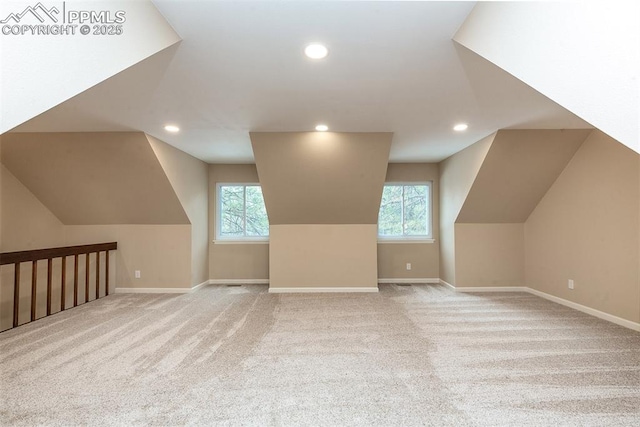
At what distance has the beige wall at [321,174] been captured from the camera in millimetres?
3562

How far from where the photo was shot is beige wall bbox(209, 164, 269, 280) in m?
5.14

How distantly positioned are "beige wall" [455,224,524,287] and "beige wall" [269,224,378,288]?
4.68 feet

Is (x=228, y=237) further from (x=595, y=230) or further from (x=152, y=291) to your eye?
(x=595, y=230)

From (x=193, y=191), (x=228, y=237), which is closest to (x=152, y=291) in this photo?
(x=228, y=237)

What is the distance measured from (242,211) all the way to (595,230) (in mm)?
5057

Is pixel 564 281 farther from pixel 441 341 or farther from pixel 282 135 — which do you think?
pixel 282 135

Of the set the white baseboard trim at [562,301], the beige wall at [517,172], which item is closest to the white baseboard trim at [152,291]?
the white baseboard trim at [562,301]

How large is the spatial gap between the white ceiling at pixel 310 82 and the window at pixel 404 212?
164cm

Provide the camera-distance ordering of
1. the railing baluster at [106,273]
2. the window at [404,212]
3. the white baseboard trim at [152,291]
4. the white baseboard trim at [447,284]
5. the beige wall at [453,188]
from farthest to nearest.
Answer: the window at [404,212]
the white baseboard trim at [447,284]
the white baseboard trim at [152,291]
the railing baluster at [106,273]
the beige wall at [453,188]

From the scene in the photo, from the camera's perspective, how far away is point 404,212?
527 centimetres

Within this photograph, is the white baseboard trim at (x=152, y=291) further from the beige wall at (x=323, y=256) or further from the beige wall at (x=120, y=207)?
the beige wall at (x=323, y=256)

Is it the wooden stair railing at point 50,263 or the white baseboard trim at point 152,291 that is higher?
the wooden stair railing at point 50,263

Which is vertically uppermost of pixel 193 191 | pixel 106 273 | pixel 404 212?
pixel 193 191

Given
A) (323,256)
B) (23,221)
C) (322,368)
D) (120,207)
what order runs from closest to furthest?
(322,368) < (23,221) < (120,207) < (323,256)
